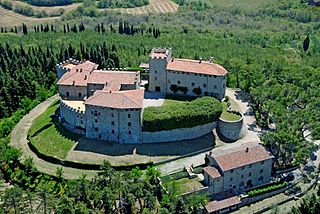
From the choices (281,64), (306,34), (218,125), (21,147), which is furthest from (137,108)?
(306,34)

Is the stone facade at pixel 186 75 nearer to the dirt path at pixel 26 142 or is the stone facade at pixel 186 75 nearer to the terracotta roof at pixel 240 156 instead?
the terracotta roof at pixel 240 156

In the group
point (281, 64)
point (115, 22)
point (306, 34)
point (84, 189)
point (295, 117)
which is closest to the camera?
point (84, 189)

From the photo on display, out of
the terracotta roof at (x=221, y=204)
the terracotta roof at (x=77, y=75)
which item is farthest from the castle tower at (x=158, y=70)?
the terracotta roof at (x=221, y=204)

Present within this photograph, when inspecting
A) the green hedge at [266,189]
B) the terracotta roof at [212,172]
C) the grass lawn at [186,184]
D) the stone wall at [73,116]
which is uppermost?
the stone wall at [73,116]

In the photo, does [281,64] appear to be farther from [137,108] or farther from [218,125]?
[137,108]

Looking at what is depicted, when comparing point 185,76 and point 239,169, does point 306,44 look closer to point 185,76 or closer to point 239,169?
point 185,76

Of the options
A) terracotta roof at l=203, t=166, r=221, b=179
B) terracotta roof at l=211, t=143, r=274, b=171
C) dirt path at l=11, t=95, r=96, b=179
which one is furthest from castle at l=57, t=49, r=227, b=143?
terracotta roof at l=211, t=143, r=274, b=171
